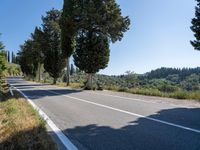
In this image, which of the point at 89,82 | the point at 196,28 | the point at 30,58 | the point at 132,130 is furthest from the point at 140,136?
the point at 30,58

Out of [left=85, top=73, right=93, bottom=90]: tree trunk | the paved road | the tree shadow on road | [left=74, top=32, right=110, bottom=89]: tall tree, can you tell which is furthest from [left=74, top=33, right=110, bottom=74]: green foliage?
the tree shadow on road

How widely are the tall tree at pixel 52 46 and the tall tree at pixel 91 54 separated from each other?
18.1 meters

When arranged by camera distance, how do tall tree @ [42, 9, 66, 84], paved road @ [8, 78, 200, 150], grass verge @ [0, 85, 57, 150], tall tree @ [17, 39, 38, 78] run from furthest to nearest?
tall tree @ [17, 39, 38, 78]
tall tree @ [42, 9, 66, 84]
paved road @ [8, 78, 200, 150]
grass verge @ [0, 85, 57, 150]

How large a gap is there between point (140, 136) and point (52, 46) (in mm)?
47377

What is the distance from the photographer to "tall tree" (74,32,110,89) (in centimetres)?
3388

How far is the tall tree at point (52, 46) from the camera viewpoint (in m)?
53.0

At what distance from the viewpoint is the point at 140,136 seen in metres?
7.74

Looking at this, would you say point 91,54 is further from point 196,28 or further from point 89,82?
point 196,28

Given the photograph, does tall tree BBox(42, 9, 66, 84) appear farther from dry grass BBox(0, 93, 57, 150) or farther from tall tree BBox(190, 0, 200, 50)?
dry grass BBox(0, 93, 57, 150)

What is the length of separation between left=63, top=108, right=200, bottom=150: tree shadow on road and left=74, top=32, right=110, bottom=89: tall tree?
946 inches

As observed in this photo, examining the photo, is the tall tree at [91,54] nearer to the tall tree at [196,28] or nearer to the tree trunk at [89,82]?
the tree trunk at [89,82]

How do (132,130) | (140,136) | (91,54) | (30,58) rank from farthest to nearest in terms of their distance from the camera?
1. (30,58)
2. (91,54)
3. (132,130)
4. (140,136)

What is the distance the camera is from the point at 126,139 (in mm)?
7457

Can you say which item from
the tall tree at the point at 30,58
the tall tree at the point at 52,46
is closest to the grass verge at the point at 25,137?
the tall tree at the point at 52,46
